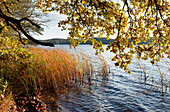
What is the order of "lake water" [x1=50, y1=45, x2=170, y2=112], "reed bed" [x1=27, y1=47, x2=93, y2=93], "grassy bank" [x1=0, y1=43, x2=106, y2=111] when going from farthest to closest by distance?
"reed bed" [x1=27, y1=47, x2=93, y2=93] → "lake water" [x1=50, y1=45, x2=170, y2=112] → "grassy bank" [x1=0, y1=43, x2=106, y2=111]

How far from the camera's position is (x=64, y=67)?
7492 mm

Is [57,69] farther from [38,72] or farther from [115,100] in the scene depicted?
[115,100]

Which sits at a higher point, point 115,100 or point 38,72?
point 38,72

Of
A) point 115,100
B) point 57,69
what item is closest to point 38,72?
point 57,69

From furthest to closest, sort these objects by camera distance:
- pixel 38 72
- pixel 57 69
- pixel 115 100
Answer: pixel 57 69 < pixel 38 72 < pixel 115 100

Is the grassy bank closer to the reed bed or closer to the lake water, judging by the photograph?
the reed bed

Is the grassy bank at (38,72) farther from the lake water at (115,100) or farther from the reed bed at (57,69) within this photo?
the lake water at (115,100)

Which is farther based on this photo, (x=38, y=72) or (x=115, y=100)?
(x=38, y=72)

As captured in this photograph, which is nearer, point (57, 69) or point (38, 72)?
point (38, 72)

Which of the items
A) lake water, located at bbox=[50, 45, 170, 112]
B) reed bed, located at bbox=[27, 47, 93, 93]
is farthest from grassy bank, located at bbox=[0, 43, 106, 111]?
lake water, located at bbox=[50, 45, 170, 112]

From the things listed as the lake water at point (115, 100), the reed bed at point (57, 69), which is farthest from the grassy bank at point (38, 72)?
the lake water at point (115, 100)

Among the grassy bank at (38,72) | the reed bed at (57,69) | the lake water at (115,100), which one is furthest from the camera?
the reed bed at (57,69)

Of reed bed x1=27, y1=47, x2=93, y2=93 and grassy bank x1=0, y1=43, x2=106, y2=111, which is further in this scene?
reed bed x1=27, y1=47, x2=93, y2=93

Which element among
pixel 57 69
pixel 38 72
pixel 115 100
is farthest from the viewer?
pixel 57 69
